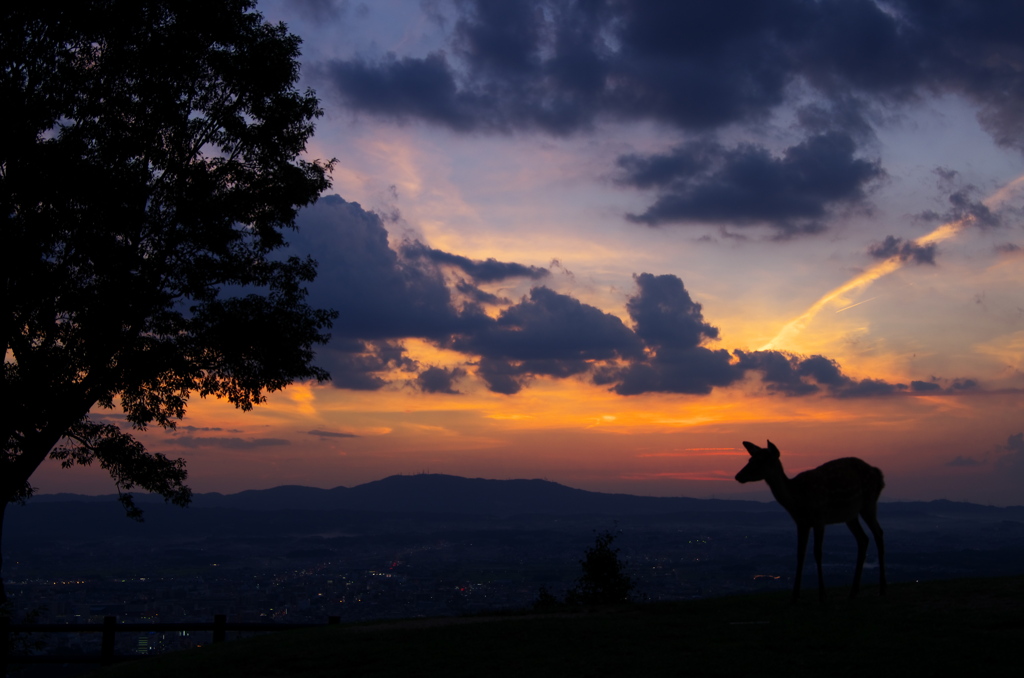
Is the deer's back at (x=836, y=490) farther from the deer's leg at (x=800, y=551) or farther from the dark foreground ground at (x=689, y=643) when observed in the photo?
the dark foreground ground at (x=689, y=643)

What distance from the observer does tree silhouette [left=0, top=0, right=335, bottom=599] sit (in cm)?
1881

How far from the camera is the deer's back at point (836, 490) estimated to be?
54.5 feet

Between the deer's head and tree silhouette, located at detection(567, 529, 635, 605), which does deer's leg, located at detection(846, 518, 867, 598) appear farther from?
tree silhouette, located at detection(567, 529, 635, 605)

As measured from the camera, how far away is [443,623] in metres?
18.2

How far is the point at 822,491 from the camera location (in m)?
16.7

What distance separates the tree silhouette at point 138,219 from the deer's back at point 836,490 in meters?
12.8

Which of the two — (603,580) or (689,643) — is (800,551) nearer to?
(689,643)

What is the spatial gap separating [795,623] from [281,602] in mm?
91236

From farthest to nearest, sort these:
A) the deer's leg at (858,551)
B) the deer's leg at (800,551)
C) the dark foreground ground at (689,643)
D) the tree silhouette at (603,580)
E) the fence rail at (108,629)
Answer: the tree silhouette at (603,580)
the fence rail at (108,629)
the deer's leg at (858,551)
the deer's leg at (800,551)
the dark foreground ground at (689,643)

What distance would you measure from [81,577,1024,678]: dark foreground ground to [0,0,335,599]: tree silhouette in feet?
22.0

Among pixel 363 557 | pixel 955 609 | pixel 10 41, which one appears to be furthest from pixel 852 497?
pixel 363 557

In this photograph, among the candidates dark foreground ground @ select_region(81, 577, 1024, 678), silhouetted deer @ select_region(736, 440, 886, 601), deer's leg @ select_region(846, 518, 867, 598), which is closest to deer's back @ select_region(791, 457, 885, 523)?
silhouetted deer @ select_region(736, 440, 886, 601)

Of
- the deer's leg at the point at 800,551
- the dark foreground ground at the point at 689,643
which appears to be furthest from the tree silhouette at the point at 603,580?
the deer's leg at the point at 800,551

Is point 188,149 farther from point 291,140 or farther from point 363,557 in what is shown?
point 363,557
